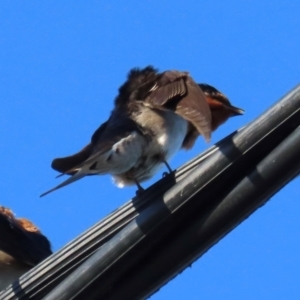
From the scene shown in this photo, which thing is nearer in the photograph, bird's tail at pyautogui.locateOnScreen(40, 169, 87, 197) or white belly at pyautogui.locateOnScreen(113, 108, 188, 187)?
bird's tail at pyautogui.locateOnScreen(40, 169, 87, 197)

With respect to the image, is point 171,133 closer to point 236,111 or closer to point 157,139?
point 157,139

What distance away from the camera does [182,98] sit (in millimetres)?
5094

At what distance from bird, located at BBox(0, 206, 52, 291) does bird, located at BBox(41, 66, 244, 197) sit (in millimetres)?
696

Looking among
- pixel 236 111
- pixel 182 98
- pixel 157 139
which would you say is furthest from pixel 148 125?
pixel 236 111

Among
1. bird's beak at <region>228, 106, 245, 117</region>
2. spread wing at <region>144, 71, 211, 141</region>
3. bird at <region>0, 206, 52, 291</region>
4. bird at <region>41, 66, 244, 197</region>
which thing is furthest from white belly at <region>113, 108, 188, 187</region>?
bird at <region>0, 206, 52, 291</region>

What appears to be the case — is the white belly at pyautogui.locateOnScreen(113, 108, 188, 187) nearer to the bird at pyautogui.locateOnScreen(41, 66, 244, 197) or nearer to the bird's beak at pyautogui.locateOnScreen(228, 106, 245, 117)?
the bird at pyautogui.locateOnScreen(41, 66, 244, 197)

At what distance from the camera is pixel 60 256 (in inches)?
123

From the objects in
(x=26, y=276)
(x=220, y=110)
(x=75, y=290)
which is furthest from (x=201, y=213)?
(x=220, y=110)

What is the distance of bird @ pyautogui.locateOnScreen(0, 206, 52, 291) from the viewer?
545 cm

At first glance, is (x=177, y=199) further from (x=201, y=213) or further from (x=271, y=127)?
(x=271, y=127)

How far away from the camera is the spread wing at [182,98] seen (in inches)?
186

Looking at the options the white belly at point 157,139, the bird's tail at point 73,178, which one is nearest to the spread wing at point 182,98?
the white belly at point 157,139

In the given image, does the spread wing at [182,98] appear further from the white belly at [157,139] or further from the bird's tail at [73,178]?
the bird's tail at [73,178]

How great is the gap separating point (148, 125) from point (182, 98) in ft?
1.56
